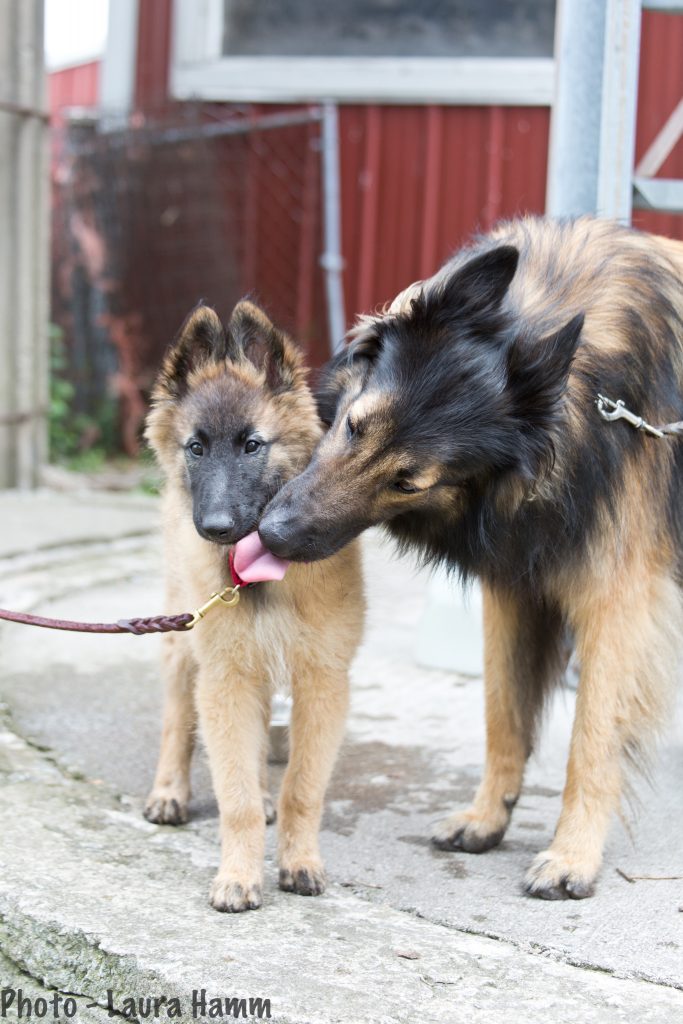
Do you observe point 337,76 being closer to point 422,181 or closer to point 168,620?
point 422,181

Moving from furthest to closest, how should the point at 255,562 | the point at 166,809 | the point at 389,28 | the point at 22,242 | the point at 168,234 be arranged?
1. the point at 389,28
2. the point at 168,234
3. the point at 22,242
4. the point at 166,809
5. the point at 255,562

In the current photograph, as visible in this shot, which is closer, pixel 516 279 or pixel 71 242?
pixel 516 279

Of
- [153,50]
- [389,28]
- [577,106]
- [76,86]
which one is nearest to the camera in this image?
[577,106]

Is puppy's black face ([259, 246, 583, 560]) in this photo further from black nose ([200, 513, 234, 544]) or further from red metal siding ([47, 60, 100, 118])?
red metal siding ([47, 60, 100, 118])

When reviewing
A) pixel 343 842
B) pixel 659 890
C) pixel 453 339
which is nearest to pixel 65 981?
pixel 343 842

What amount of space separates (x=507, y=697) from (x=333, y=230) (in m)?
6.58

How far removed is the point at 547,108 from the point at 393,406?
22.6ft

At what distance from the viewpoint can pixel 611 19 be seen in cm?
407

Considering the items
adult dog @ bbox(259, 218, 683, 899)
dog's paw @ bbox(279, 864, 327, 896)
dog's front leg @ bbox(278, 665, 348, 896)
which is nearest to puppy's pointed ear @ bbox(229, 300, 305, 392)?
adult dog @ bbox(259, 218, 683, 899)

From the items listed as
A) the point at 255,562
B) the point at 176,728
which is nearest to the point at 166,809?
the point at 176,728

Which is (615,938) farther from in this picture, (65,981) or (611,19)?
(611,19)

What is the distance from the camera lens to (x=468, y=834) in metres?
3.30

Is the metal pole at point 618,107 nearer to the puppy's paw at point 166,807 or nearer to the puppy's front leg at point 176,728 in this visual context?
the puppy's front leg at point 176,728

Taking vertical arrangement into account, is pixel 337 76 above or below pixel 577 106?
above
